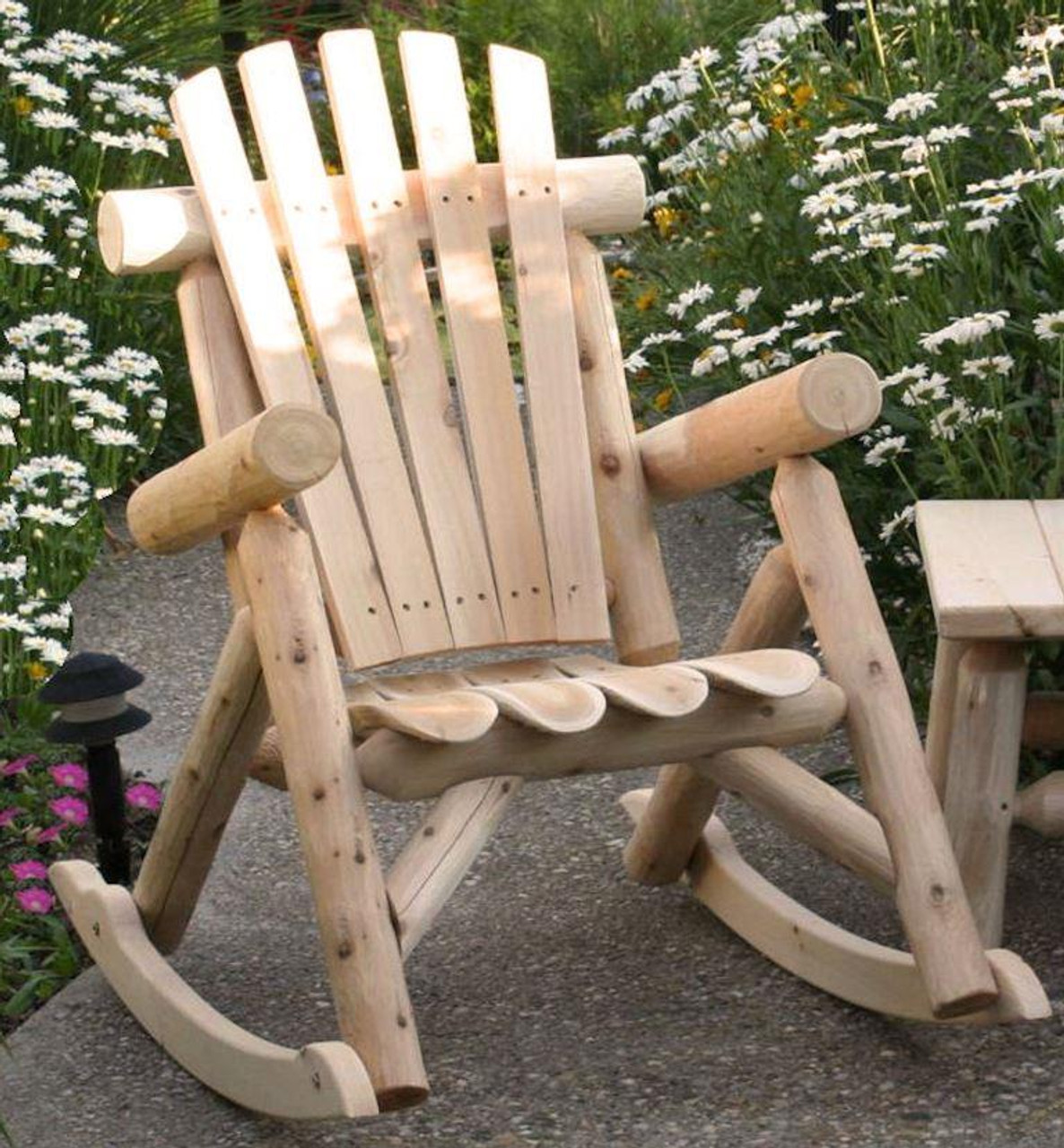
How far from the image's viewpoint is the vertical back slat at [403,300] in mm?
3229

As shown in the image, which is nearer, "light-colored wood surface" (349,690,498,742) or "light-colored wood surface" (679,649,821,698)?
"light-colored wood surface" (349,690,498,742)

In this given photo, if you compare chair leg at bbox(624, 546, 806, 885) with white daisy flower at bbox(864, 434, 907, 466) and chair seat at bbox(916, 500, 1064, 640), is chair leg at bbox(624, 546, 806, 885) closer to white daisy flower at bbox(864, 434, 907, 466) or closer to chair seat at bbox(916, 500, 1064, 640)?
chair seat at bbox(916, 500, 1064, 640)

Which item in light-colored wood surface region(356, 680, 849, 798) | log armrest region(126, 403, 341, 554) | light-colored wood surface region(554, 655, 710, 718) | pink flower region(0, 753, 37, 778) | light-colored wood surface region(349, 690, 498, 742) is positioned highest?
log armrest region(126, 403, 341, 554)

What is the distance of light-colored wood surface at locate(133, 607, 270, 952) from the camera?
279 centimetres

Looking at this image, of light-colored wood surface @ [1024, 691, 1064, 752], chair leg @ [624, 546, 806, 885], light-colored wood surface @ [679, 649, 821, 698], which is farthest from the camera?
light-colored wood surface @ [1024, 691, 1064, 752]

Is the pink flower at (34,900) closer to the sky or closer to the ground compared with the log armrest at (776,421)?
closer to the ground

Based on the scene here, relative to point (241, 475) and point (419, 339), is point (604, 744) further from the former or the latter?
A: point (419, 339)

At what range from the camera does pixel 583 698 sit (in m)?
2.57

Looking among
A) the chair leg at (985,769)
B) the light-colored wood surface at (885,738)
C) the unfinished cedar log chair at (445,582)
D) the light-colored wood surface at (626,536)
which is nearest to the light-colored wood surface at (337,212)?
the unfinished cedar log chair at (445,582)

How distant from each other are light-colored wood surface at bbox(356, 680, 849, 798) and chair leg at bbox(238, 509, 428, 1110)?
0.05 meters

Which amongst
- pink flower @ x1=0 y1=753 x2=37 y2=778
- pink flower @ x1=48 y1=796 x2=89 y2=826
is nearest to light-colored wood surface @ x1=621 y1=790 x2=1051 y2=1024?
pink flower @ x1=48 y1=796 x2=89 y2=826

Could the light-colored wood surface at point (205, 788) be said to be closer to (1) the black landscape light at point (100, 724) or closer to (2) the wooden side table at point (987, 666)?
(1) the black landscape light at point (100, 724)

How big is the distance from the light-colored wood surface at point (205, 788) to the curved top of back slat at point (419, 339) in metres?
0.29

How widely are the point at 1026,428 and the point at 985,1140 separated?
47.1 inches
